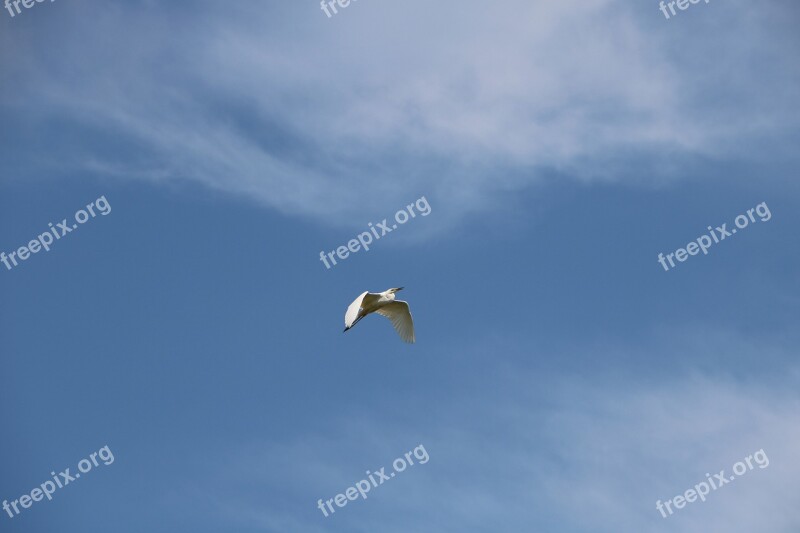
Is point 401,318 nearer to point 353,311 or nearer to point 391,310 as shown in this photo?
point 391,310

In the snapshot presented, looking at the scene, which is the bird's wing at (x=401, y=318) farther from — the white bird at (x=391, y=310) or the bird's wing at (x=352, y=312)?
the bird's wing at (x=352, y=312)

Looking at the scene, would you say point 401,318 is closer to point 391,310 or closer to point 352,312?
point 391,310

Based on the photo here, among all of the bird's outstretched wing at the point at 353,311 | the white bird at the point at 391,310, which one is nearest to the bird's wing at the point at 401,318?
the white bird at the point at 391,310

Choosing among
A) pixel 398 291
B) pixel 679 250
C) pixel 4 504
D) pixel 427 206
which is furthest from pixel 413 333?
pixel 4 504

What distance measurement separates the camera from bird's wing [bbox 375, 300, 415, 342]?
50.2 m

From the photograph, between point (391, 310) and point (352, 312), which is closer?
point (352, 312)

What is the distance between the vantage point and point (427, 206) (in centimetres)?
5275

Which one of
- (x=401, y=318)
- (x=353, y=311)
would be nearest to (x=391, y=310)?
(x=401, y=318)

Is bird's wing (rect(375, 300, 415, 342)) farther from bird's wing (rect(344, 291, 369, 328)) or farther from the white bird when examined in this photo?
bird's wing (rect(344, 291, 369, 328))

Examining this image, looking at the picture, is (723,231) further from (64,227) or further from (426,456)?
(64,227)

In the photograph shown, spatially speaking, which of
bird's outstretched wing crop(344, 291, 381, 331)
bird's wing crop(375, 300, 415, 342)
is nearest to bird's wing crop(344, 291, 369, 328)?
bird's outstretched wing crop(344, 291, 381, 331)

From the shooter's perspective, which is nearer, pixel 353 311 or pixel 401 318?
pixel 353 311

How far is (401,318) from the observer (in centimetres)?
5031

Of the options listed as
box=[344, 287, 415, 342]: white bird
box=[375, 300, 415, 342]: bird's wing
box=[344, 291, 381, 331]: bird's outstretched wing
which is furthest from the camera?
box=[375, 300, 415, 342]: bird's wing
